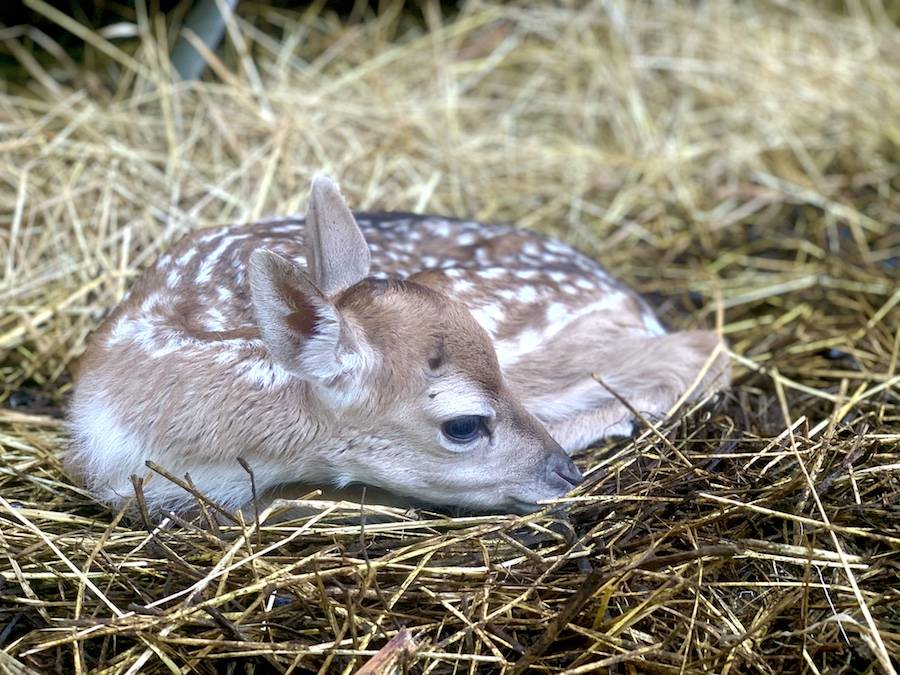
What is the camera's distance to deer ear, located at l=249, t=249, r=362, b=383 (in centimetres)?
274

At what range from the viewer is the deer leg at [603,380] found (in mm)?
3596

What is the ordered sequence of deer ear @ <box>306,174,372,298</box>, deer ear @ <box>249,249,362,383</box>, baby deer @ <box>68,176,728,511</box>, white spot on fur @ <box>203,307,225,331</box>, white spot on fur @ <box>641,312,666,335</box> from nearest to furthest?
deer ear @ <box>249,249,362,383</box> → baby deer @ <box>68,176,728,511</box> → deer ear @ <box>306,174,372,298</box> → white spot on fur @ <box>203,307,225,331</box> → white spot on fur @ <box>641,312,666,335</box>

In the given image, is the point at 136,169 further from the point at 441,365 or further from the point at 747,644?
the point at 747,644

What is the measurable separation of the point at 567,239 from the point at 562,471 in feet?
7.84

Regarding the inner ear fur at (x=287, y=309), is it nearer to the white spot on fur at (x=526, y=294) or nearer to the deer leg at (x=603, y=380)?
the deer leg at (x=603, y=380)

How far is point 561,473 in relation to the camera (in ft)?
10.1

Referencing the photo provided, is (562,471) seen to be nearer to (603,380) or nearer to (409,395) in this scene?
(409,395)

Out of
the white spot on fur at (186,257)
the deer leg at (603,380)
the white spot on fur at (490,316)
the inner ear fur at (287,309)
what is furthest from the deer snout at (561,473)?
the white spot on fur at (186,257)

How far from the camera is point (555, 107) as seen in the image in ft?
20.5

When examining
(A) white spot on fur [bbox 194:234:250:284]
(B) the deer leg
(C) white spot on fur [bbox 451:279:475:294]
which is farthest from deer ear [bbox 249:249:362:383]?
(B) the deer leg

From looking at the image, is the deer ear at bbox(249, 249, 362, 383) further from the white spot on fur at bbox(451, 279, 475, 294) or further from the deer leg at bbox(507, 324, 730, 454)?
the deer leg at bbox(507, 324, 730, 454)

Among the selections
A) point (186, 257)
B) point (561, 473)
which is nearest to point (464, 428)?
point (561, 473)

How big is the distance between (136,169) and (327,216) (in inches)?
81.8

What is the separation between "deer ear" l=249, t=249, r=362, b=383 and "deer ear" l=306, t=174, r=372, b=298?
0.70 ft
